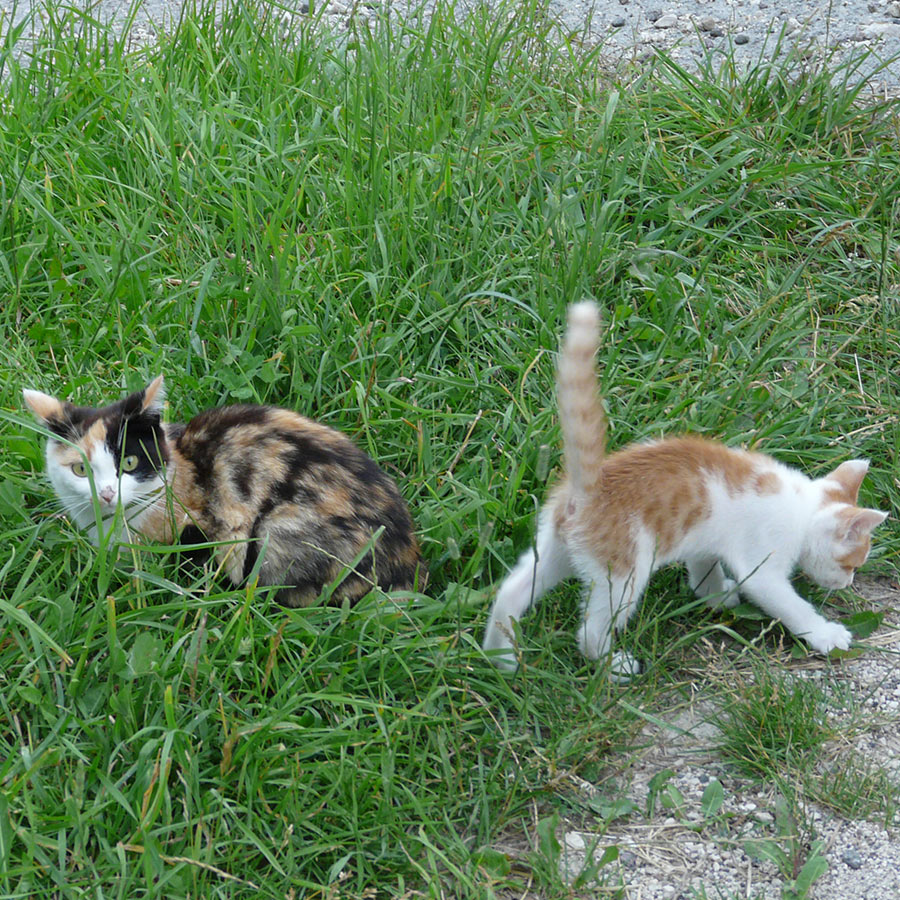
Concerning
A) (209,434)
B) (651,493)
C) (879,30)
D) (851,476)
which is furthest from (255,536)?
(879,30)

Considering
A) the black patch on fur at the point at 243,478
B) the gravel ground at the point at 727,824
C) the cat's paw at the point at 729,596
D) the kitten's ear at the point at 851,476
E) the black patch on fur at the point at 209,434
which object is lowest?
the gravel ground at the point at 727,824

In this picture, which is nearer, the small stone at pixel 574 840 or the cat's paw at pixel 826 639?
the small stone at pixel 574 840

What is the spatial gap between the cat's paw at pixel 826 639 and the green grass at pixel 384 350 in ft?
0.94

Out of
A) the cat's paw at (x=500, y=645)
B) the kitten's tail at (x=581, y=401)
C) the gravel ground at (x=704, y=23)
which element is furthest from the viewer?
the gravel ground at (x=704, y=23)

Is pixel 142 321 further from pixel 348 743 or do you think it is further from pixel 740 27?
pixel 740 27

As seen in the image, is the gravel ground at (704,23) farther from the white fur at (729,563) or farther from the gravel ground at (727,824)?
the gravel ground at (727,824)

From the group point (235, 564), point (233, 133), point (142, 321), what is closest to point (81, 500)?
point (235, 564)

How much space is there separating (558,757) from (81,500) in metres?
1.50

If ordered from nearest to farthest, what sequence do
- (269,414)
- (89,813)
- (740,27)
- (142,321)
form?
(89,813) → (269,414) → (142,321) → (740,27)

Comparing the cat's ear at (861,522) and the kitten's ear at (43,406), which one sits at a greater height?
Result: the kitten's ear at (43,406)

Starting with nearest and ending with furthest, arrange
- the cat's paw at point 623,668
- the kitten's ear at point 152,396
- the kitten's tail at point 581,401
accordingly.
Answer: the kitten's tail at point 581,401 → the cat's paw at point 623,668 → the kitten's ear at point 152,396

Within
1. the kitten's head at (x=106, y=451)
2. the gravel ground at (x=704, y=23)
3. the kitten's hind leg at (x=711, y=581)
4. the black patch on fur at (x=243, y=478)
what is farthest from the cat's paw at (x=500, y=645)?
the gravel ground at (x=704, y=23)

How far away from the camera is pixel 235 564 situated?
323 centimetres

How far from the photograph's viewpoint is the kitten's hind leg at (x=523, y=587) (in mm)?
3109
